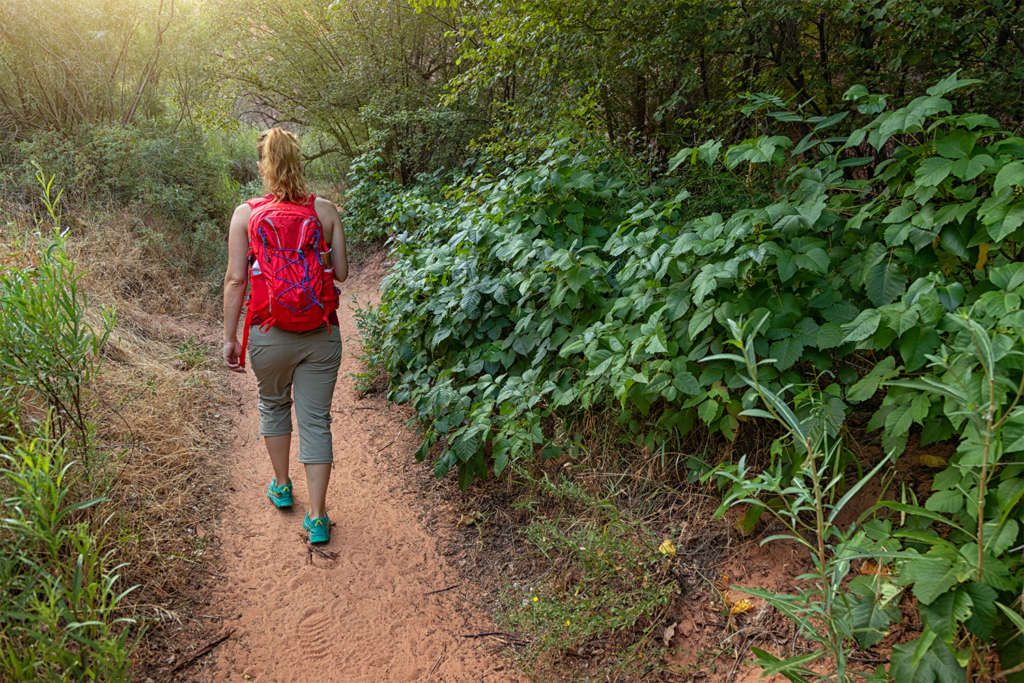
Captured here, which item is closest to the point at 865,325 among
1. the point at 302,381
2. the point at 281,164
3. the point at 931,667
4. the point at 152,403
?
the point at 931,667

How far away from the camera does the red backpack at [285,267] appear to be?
2857mm

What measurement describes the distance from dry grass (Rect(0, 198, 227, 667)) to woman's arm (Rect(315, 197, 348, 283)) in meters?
1.51

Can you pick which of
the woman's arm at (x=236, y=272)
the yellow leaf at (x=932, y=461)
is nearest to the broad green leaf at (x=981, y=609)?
the yellow leaf at (x=932, y=461)

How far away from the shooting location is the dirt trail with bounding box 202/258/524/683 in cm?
242

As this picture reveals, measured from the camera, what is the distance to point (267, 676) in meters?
2.32

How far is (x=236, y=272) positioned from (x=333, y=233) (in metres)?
0.53

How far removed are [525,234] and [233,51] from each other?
394 inches

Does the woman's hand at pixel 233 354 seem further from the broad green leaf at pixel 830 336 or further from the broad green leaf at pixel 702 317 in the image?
the broad green leaf at pixel 830 336

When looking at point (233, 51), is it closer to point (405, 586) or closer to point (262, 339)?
point (262, 339)

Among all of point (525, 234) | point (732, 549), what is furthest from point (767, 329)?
point (525, 234)

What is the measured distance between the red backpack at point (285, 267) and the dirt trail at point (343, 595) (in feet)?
3.76

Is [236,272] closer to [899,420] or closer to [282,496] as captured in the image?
[282,496]

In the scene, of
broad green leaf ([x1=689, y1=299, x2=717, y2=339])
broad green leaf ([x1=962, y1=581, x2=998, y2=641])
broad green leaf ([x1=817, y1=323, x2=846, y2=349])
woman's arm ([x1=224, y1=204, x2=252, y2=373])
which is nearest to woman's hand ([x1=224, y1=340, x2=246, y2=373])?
woman's arm ([x1=224, y1=204, x2=252, y2=373])

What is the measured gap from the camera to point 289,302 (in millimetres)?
2863
